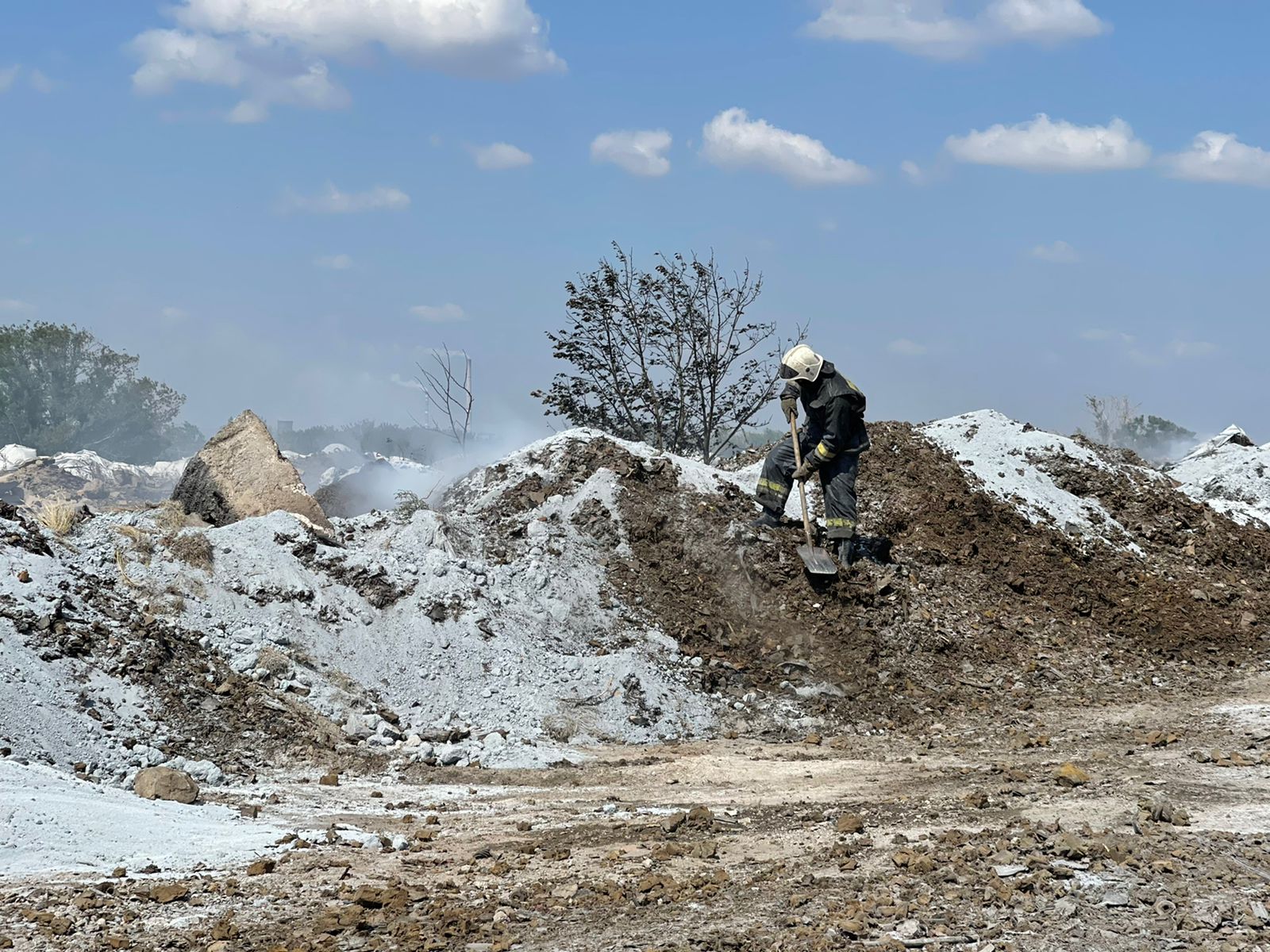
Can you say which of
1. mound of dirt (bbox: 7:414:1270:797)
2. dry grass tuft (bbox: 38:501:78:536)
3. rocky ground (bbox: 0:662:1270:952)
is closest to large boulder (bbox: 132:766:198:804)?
rocky ground (bbox: 0:662:1270:952)

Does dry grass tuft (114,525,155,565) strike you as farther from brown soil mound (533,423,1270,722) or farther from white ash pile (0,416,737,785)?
brown soil mound (533,423,1270,722)

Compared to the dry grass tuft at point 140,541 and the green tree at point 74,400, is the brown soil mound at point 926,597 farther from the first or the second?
the green tree at point 74,400

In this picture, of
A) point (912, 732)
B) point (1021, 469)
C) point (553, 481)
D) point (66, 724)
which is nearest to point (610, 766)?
point (912, 732)

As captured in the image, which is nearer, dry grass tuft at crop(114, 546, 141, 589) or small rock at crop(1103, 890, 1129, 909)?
small rock at crop(1103, 890, 1129, 909)

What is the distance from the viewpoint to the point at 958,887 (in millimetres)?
5547

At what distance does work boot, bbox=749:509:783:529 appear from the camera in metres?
12.4

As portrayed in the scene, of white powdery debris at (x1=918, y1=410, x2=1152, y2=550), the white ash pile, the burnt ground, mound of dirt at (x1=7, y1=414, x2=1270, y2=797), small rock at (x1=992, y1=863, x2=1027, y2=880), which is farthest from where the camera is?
white powdery debris at (x1=918, y1=410, x2=1152, y2=550)

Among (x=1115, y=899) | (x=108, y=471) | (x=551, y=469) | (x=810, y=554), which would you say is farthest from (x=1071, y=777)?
(x=108, y=471)

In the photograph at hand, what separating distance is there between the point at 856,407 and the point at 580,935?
7.25 metres

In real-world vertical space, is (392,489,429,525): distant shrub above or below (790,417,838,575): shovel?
above

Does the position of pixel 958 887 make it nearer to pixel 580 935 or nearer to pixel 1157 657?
pixel 580 935

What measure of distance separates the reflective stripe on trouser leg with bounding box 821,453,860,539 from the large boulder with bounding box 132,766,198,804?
641 centimetres

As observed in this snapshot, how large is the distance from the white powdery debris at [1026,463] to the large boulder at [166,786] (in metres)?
10.4

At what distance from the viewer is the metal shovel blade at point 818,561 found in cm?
1170
